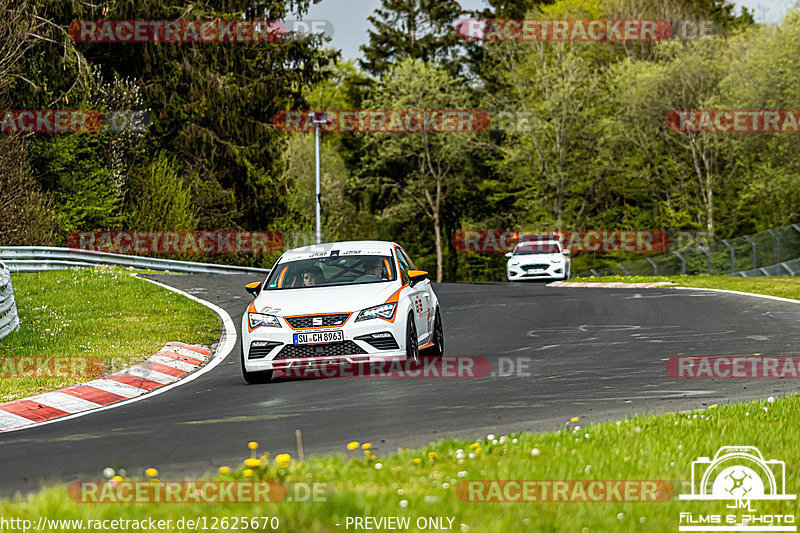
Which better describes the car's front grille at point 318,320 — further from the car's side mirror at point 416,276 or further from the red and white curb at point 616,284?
the red and white curb at point 616,284

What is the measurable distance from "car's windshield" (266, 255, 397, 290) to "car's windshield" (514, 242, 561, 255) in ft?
80.8

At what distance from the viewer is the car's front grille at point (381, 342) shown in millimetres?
11445

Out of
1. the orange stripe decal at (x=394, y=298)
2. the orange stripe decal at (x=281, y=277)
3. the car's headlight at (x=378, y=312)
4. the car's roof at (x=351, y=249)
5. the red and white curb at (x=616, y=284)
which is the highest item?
the car's roof at (x=351, y=249)

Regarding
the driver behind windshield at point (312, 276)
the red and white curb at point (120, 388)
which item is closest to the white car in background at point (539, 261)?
the red and white curb at point (120, 388)

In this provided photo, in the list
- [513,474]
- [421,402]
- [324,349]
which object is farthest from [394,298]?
[513,474]

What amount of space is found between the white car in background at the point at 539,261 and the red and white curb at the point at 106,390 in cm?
2253

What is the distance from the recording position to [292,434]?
815cm

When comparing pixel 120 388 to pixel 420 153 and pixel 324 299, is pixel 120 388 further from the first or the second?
pixel 420 153

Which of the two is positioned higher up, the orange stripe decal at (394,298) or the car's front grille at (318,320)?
the orange stripe decal at (394,298)

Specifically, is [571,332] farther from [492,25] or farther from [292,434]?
[492,25]

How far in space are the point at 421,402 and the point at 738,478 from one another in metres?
4.29

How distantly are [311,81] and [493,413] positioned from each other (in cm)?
4103

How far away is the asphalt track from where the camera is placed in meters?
7.56

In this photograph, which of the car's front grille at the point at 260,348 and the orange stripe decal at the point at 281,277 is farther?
the orange stripe decal at the point at 281,277
